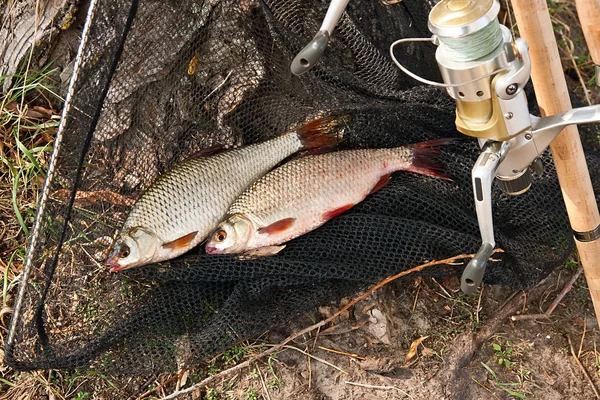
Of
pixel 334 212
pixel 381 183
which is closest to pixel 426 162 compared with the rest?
pixel 381 183

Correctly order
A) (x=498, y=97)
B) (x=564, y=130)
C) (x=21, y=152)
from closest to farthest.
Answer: (x=498, y=97)
(x=564, y=130)
(x=21, y=152)

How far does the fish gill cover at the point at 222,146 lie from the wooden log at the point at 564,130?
31 cm

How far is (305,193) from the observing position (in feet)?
8.50

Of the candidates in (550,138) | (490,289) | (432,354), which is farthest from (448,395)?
(550,138)

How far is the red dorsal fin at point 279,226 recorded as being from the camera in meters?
2.54

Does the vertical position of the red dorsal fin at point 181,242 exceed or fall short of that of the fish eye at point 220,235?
it exceeds it

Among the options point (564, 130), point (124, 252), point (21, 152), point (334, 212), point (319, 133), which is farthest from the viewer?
point (21, 152)

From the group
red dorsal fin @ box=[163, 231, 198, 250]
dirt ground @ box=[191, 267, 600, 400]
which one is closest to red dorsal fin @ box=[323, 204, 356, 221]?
dirt ground @ box=[191, 267, 600, 400]

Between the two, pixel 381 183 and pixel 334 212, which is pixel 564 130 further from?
pixel 334 212

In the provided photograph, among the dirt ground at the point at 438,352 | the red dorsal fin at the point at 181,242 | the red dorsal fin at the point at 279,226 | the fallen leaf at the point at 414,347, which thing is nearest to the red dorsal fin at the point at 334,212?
the red dorsal fin at the point at 279,226

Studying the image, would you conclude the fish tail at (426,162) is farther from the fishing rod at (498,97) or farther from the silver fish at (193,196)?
the fishing rod at (498,97)

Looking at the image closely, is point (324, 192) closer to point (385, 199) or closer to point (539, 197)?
point (385, 199)

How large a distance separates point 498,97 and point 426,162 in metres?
0.88

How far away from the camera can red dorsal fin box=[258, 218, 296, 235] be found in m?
2.54
